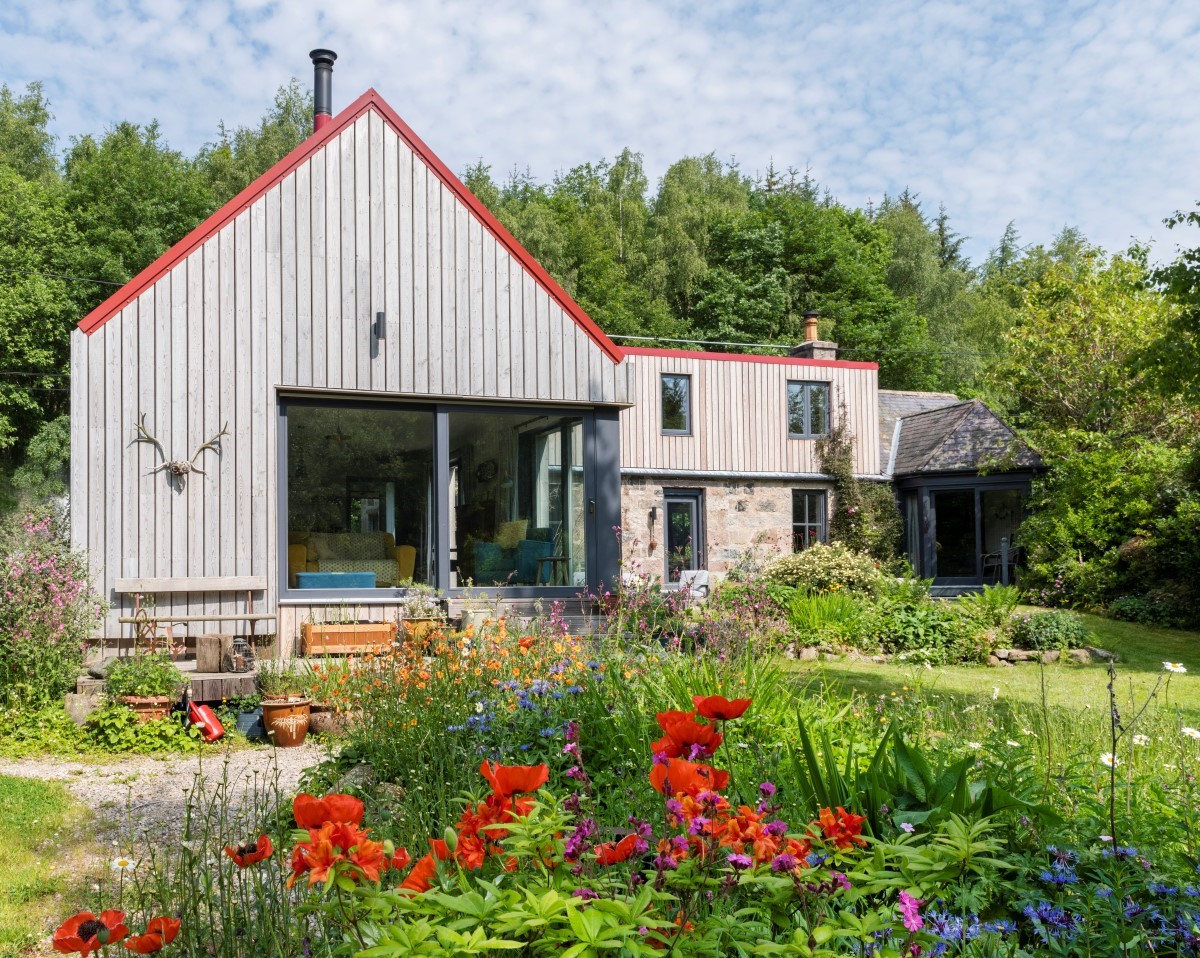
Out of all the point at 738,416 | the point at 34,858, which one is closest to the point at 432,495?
the point at 34,858

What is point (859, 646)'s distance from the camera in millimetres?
10094

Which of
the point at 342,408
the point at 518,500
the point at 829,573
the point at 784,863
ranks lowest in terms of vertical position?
the point at 829,573

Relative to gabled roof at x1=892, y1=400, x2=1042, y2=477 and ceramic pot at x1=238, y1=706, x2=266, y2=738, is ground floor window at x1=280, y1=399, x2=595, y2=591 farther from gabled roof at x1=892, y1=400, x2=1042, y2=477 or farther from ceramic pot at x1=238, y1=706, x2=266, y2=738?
gabled roof at x1=892, y1=400, x2=1042, y2=477

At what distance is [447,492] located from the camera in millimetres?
9883

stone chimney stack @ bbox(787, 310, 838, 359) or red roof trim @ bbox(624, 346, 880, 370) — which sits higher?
stone chimney stack @ bbox(787, 310, 838, 359)

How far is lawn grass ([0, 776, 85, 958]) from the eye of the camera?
10.6ft

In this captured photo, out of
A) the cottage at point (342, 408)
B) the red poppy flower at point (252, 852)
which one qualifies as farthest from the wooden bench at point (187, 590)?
the red poppy flower at point (252, 852)

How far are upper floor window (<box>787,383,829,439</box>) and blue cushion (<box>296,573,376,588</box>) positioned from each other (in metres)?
11.5

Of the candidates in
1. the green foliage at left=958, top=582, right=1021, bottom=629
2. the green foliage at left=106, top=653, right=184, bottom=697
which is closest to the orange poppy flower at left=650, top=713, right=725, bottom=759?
the green foliage at left=106, top=653, right=184, bottom=697

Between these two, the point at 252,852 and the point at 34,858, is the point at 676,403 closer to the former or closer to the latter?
the point at 34,858

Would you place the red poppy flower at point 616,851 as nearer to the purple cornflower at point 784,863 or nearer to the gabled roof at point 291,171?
the purple cornflower at point 784,863

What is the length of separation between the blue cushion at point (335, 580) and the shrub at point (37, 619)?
6.66ft

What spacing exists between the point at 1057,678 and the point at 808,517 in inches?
419

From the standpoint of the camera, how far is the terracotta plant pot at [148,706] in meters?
6.67
